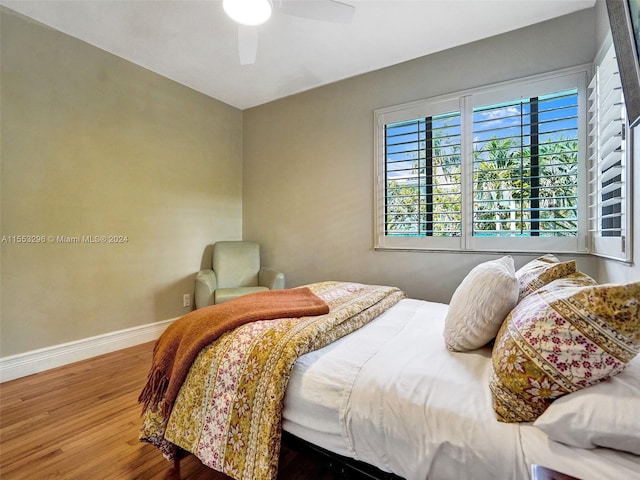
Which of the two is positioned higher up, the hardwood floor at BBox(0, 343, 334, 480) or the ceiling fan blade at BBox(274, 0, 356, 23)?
the ceiling fan blade at BBox(274, 0, 356, 23)

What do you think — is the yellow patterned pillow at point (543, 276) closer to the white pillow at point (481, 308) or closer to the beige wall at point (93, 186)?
the white pillow at point (481, 308)

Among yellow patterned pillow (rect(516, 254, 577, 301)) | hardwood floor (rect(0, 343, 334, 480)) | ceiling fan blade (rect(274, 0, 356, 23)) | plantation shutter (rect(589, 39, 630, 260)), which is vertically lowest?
hardwood floor (rect(0, 343, 334, 480))

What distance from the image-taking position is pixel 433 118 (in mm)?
2846

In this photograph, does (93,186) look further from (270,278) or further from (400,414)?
(400,414)

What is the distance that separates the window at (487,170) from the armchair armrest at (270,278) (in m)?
1.15

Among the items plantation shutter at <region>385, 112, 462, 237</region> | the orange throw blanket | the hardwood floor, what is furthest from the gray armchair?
the orange throw blanket

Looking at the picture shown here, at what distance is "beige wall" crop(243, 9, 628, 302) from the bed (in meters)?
1.61

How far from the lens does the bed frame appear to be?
101 cm

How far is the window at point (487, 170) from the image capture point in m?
2.31

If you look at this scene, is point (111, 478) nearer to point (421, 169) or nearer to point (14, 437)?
point (14, 437)

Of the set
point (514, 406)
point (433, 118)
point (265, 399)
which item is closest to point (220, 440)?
point (265, 399)

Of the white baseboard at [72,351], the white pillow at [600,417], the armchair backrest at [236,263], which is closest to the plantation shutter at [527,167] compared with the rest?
the white pillow at [600,417]

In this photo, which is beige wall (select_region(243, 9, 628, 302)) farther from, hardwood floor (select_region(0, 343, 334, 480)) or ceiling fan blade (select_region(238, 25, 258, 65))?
hardwood floor (select_region(0, 343, 334, 480))

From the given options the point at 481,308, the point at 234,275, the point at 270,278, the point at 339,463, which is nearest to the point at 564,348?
the point at 481,308
